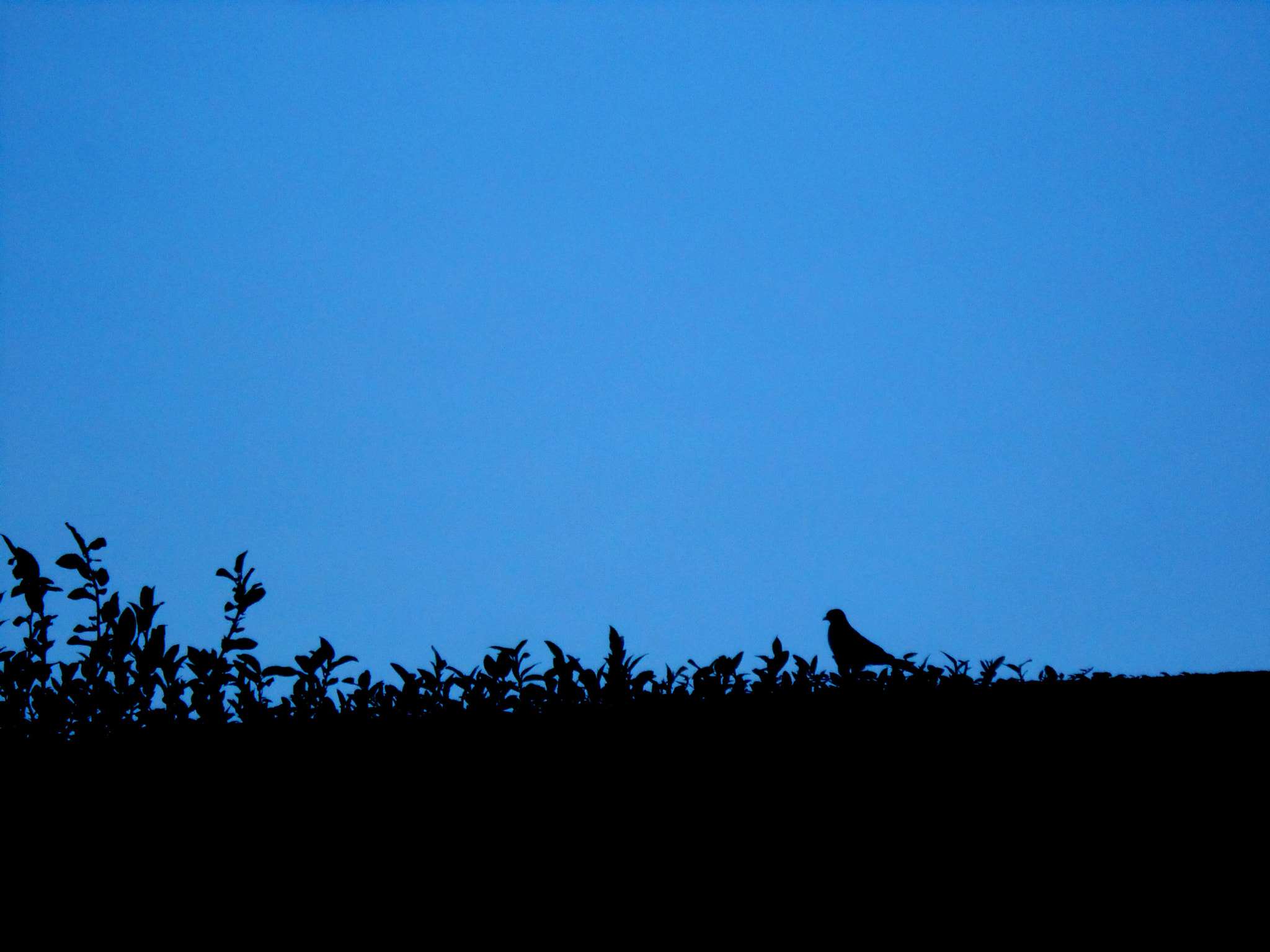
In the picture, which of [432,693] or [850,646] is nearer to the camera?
[432,693]

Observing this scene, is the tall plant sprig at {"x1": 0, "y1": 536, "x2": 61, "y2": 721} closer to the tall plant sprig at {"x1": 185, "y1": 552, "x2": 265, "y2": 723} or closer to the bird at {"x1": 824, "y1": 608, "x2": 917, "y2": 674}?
the tall plant sprig at {"x1": 185, "y1": 552, "x2": 265, "y2": 723}

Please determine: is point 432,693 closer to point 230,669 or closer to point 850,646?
point 230,669

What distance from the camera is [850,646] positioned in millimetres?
8797

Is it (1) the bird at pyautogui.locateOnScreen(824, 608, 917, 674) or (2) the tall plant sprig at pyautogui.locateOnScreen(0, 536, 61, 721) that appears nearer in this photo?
(2) the tall plant sprig at pyautogui.locateOnScreen(0, 536, 61, 721)

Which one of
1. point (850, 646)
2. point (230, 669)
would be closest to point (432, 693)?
point (230, 669)

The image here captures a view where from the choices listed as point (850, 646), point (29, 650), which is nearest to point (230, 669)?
point (29, 650)

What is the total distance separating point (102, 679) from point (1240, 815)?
517cm

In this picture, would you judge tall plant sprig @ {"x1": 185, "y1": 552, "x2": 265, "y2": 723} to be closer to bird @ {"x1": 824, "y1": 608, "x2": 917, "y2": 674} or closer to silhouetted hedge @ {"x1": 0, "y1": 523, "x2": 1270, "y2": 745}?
silhouetted hedge @ {"x1": 0, "y1": 523, "x2": 1270, "y2": 745}

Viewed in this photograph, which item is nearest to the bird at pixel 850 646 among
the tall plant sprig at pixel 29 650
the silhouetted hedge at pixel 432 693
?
A: the silhouetted hedge at pixel 432 693

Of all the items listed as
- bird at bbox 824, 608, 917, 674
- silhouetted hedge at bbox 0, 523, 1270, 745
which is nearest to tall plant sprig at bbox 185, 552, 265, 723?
silhouetted hedge at bbox 0, 523, 1270, 745

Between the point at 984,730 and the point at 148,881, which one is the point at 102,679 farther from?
the point at 984,730

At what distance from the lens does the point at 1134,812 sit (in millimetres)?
4023

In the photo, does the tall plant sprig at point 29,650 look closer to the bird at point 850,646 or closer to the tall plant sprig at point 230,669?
the tall plant sprig at point 230,669

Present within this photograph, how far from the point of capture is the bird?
8602 mm
